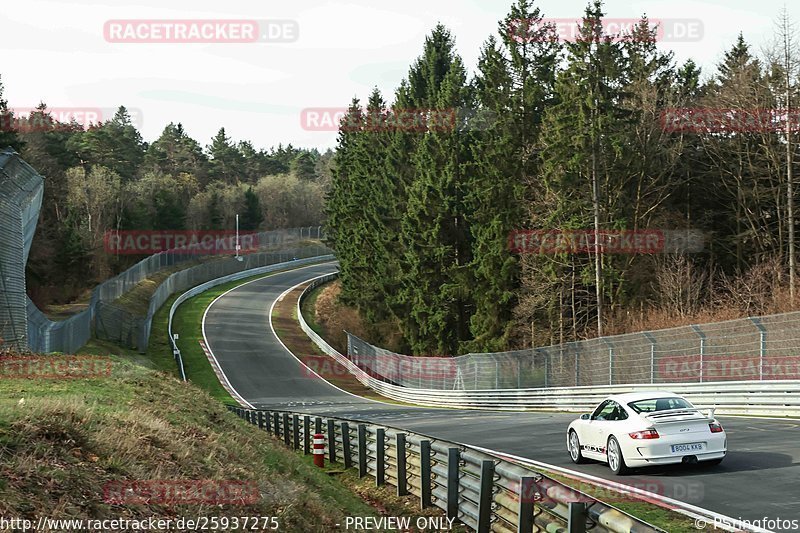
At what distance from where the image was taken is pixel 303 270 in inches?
4783

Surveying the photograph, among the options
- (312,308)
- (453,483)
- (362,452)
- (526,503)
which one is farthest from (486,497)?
(312,308)

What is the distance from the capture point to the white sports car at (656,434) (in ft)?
49.0

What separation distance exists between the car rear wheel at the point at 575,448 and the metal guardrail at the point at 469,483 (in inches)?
136

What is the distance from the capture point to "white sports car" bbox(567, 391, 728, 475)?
49.0 ft

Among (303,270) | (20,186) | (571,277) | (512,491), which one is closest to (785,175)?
(571,277)

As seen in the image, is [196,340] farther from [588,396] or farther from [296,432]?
[296,432]

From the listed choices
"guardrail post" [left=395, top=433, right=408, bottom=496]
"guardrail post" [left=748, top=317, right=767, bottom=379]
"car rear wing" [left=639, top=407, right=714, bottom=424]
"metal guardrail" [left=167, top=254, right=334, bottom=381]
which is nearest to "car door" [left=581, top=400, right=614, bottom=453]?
"car rear wing" [left=639, top=407, right=714, bottom=424]

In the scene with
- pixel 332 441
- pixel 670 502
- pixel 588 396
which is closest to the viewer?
pixel 670 502

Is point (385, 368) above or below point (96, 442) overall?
below

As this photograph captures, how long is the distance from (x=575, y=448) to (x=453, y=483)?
16.5 feet

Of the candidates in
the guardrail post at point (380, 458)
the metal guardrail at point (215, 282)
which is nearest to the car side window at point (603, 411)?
the guardrail post at point (380, 458)

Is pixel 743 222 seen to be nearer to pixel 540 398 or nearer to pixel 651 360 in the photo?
A: pixel 540 398

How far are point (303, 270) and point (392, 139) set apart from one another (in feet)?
178

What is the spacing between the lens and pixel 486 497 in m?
11.7
